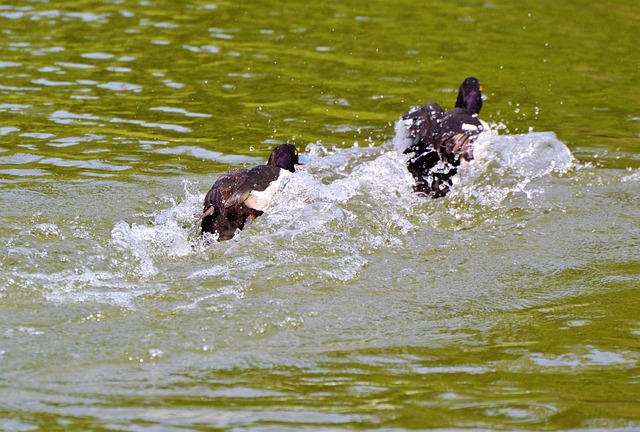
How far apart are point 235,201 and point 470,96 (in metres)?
3.94

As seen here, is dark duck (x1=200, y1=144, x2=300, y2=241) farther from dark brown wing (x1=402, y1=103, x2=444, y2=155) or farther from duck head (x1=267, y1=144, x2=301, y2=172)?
dark brown wing (x1=402, y1=103, x2=444, y2=155)

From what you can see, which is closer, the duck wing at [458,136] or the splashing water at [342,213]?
the splashing water at [342,213]

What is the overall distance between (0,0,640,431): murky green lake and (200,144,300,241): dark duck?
18 centimetres

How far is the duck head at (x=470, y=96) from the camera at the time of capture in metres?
11.1

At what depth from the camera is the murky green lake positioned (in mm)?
5578

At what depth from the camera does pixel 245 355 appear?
6.01 metres

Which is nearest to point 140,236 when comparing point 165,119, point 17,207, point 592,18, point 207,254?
point 207,254

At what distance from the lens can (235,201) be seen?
320 inches

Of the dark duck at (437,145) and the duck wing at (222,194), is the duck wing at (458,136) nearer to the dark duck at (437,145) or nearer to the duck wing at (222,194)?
the dark duck at (437,145)

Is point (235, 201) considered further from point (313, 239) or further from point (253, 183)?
point (313, 239)

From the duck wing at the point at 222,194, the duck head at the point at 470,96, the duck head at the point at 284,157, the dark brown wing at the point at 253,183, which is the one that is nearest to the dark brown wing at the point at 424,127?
the duck head at the point at 470,96

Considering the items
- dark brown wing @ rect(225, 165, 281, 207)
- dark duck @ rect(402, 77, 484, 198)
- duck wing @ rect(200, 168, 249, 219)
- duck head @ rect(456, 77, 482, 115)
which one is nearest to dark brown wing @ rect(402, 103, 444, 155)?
dark duck @ rect(402, 77, 484, 198)

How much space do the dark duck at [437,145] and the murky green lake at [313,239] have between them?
0.21 metres

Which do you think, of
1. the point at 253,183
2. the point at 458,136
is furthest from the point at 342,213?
the point at 458,136
